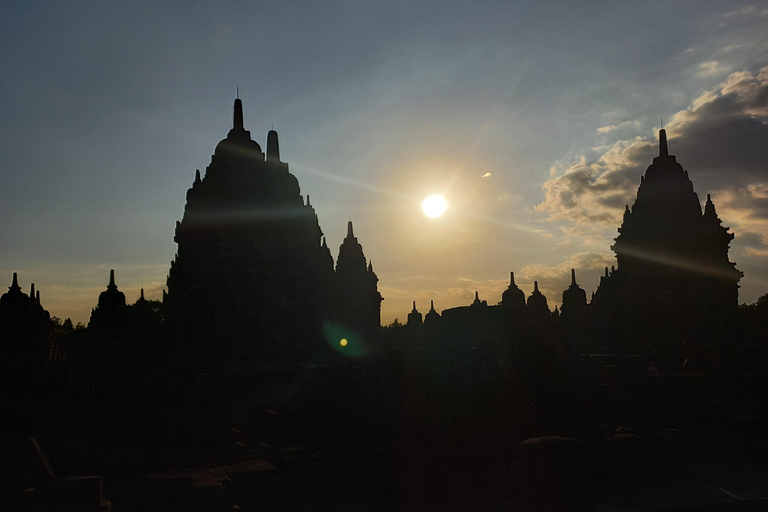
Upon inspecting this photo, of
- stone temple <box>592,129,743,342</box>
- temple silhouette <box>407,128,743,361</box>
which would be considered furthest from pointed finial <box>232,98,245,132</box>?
stone temple <box>592,129,743,342</box>

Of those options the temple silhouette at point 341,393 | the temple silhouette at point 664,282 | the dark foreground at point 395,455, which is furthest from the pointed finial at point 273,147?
the dark foreground at point 395,455

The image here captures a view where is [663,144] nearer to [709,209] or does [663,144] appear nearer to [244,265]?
[709,209]

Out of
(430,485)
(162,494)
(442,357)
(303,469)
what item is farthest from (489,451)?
(162,494)

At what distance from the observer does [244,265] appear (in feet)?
89.5

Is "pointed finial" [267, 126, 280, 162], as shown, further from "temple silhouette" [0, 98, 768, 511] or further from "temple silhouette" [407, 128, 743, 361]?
"temple silhouette" [407, 128, 743, 361]

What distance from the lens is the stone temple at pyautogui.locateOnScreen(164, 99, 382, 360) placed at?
2662 cm

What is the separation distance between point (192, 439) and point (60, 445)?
2.51m

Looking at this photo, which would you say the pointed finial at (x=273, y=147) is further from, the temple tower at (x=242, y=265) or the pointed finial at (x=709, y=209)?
the pointed finial at (x=709, y=209)

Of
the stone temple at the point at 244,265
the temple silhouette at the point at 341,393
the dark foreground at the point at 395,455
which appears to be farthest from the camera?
the stone temple at the point at 244,265

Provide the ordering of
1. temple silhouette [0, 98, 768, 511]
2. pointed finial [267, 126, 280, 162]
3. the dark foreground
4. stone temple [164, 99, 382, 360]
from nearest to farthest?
the dark foreground → temple silhouette [0, 98, 768, 511] → stone temple [164, 99, 382, 360] → pointed finial [267, 126, 280, 162]

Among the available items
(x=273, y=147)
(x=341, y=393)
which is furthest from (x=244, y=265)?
(x=341, y=393)

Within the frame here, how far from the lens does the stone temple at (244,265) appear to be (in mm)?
26625

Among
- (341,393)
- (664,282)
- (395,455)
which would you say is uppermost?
(664,282)

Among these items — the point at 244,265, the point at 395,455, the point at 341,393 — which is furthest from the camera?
the point at 244,265
